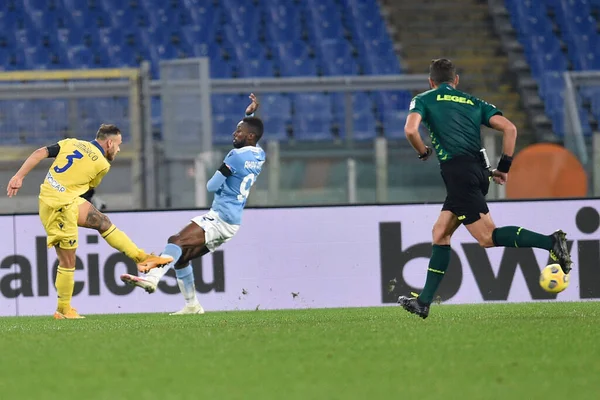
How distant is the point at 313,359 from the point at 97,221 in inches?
174

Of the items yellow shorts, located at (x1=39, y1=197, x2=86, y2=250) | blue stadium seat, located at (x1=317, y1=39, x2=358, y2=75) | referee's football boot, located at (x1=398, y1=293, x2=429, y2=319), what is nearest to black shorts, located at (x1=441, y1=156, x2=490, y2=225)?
referee's football boot, located at (x1=398, y1=293, x2=429, y2=319)

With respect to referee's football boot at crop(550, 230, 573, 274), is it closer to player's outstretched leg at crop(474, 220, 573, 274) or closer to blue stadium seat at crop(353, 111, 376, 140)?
player's outstretched leg at crop(474, 220, 573, 274)

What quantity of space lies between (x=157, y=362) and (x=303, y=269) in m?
6.46

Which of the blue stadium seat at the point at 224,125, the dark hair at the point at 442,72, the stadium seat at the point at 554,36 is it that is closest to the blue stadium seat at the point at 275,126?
the blue stadium seat at the point at 224,125

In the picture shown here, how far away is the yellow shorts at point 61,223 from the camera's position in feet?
33.9

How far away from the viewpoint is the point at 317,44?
19.9 m

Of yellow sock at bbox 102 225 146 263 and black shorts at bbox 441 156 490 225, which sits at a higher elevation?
black shorts at bbox 441 156 490 225

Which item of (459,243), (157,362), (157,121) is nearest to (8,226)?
(157,121)

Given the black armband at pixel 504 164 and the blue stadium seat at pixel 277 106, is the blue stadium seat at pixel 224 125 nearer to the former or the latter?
the blue stadium seat at pixel 277 106

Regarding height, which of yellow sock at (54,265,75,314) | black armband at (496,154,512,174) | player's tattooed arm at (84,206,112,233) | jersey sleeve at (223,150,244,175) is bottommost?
yellow sock at (54,265,75,314)

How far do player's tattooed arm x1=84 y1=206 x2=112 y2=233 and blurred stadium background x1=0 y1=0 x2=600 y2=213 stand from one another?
9.10 ft

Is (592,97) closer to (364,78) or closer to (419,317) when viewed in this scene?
(364,78)

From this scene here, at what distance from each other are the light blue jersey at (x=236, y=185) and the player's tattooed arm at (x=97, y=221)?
→ 1135 mm

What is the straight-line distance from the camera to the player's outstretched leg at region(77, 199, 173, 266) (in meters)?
9.89
